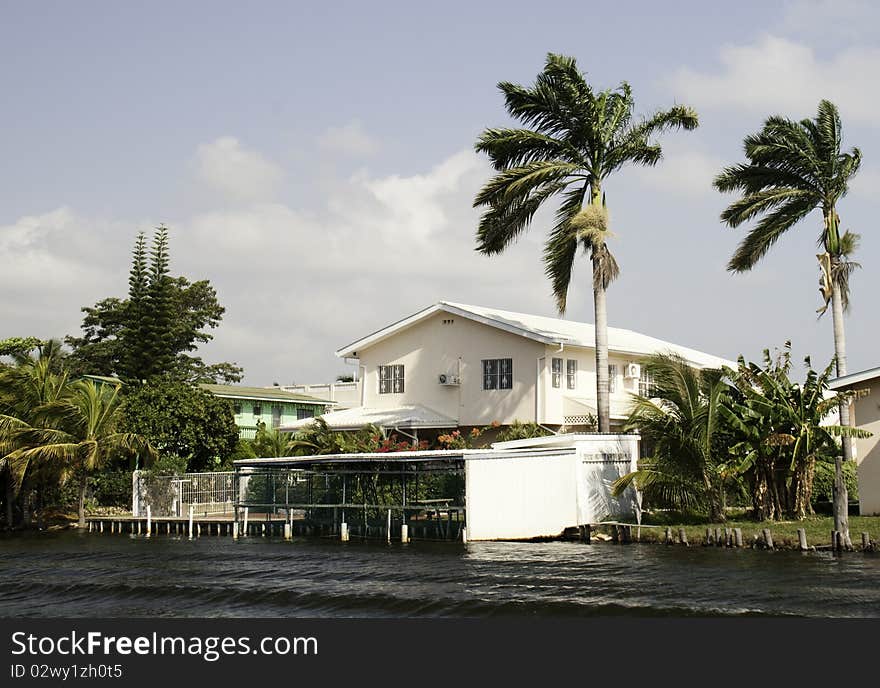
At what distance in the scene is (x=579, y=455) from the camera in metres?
29.0

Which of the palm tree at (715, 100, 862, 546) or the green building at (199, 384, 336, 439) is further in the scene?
the green building at (199, 384, 336, 439)

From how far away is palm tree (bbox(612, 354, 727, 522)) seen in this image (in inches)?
1089

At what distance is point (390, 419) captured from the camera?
39.4 metres

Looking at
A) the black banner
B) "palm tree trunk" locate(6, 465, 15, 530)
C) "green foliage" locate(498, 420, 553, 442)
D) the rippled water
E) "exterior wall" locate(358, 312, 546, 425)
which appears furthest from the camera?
"exterior wall" locate(358, 312, 546, 425)

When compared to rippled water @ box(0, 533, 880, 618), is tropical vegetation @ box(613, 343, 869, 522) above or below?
above

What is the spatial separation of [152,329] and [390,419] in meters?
16.0

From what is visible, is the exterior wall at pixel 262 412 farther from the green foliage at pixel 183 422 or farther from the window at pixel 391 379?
the window at pixel 391 379

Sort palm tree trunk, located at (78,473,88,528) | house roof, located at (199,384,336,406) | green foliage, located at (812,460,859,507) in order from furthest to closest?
house roof, located at (199,384,336,406) < palm tree trunk, located at (78,473,88,528) < green foliage, located at (812,460,859,507)

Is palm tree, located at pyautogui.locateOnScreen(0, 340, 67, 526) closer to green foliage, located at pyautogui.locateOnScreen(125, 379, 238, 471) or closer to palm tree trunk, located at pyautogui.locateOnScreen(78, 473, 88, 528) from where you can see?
palm tree trunk, located at pyautogui.locateOnScreen(78, 473, 88, 528)

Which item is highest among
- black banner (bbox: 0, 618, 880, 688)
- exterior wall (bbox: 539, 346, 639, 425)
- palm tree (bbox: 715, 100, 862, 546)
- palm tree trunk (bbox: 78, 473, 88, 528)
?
palm tree (bbox: 715, 100, 862, 546)

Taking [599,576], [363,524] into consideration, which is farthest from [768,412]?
[363,524]

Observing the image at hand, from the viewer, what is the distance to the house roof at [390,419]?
39.0 metres

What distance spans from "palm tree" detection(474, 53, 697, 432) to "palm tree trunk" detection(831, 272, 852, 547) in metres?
7.11

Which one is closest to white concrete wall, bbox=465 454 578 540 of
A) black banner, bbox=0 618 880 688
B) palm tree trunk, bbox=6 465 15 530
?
black banner, bbox=0 618 880 688
